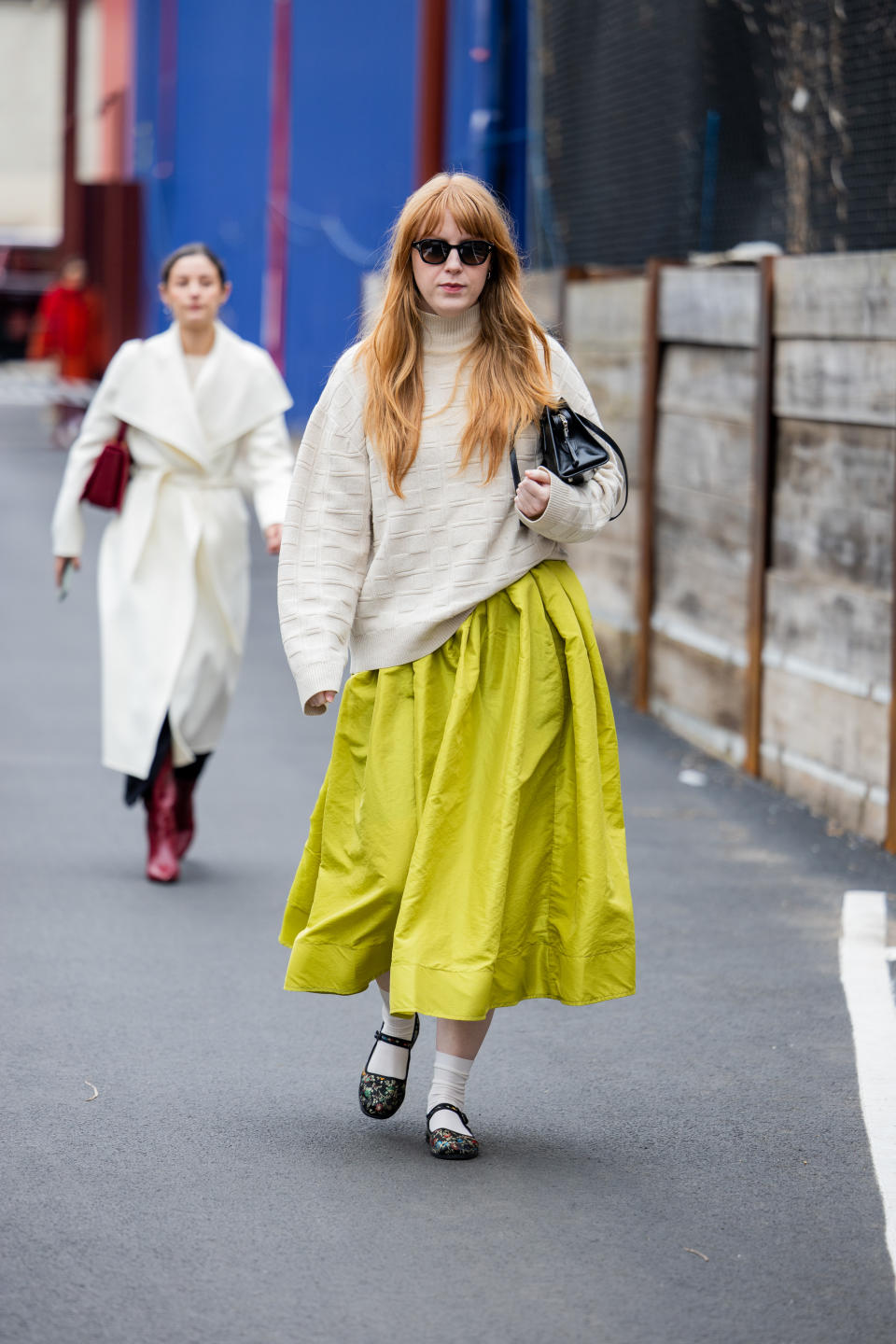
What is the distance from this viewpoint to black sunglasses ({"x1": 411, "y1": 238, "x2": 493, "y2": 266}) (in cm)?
425

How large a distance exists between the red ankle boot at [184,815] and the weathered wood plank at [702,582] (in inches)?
107

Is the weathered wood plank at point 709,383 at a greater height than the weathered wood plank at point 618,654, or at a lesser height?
greater

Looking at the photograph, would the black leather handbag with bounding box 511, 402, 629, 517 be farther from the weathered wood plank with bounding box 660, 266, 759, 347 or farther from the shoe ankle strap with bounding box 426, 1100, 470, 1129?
the weathered wood plank with bounding box 660, 266, 759, 347

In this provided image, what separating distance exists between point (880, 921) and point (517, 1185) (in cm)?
245

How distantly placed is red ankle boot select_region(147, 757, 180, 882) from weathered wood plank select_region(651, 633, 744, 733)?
9.08ft

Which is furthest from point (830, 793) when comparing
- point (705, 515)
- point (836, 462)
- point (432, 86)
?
point (432, 86)

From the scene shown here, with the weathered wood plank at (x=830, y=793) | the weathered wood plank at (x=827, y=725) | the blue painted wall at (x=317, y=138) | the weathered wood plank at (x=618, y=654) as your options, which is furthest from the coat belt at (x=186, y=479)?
the blue painted wall at (x=317, y=138)

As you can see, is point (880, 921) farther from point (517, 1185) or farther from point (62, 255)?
point (62, 255)

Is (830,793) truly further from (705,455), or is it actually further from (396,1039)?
(396,1039)

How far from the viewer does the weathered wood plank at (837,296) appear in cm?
716

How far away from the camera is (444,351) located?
4.35 m

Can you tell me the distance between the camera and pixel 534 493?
4.20 meters

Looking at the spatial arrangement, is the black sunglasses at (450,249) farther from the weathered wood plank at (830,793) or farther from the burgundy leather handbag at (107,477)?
the weathered wood plank at (830,793)

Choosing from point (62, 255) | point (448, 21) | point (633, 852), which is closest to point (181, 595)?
point (633, 852)
